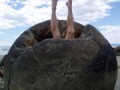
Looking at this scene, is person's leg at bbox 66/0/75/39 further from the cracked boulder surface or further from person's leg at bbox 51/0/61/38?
the cracked boulder surface

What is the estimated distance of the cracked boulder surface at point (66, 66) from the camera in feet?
20.8

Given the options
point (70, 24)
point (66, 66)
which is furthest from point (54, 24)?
point (66, 66)

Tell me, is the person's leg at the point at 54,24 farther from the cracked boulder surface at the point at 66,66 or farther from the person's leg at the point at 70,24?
the cracked boulder surface at the point at 66,66

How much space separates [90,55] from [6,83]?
69.4 inches

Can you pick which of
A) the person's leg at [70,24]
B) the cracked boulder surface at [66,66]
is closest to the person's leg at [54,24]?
the person's leg at [70,24]

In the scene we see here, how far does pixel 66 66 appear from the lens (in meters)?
6.35

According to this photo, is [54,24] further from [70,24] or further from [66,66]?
[66,66]

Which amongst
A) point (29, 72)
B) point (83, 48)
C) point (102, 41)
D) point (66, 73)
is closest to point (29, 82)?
point (29, 72)

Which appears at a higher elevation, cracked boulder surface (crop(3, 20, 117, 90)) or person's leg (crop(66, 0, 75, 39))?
person's leg (crop(66, 0, 75, 39))

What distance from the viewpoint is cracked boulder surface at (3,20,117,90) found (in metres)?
6.34

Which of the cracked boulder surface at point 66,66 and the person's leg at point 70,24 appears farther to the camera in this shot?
the person's leg at point 70,24

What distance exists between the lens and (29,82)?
6.49m

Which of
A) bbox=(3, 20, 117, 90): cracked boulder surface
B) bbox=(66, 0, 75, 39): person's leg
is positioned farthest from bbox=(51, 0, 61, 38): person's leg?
bbox=(3, 20, 117, 90): cracked boulder surface

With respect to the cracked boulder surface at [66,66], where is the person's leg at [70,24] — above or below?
above
